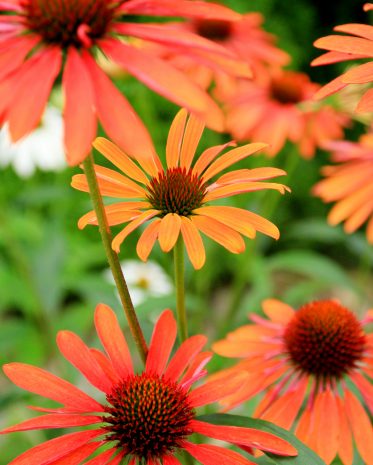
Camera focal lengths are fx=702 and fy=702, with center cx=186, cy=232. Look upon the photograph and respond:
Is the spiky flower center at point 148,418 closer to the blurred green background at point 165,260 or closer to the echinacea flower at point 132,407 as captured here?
the echinacea flower at point 132,407

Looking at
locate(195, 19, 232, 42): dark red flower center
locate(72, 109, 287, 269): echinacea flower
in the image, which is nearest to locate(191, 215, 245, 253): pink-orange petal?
locate(72, 109, 287, 269): echinacea flower

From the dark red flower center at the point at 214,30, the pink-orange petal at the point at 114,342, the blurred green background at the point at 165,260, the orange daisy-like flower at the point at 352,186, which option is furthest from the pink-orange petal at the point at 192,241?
the dark red flower center at the point at 214,30

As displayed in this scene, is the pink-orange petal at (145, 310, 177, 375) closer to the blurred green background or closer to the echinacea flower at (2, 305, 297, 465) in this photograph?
the echinacea flower at (2, 305, 297, 465)

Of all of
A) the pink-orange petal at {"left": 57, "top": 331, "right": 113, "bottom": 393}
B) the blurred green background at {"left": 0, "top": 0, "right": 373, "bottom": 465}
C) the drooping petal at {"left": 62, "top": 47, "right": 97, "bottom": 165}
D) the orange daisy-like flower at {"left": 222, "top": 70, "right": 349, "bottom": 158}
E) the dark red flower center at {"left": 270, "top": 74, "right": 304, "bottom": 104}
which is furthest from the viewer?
the dark red flower center at {"left": 270, "top": 74, "right": 304, "bottom": 104}

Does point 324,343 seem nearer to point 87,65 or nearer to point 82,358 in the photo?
point 82,358

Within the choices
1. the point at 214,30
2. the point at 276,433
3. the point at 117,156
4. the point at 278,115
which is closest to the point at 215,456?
the point at 276,433

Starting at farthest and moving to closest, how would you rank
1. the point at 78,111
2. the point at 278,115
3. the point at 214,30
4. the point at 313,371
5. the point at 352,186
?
the point at 214,30, the point at 278,115, the point at 352,186, the point at 313,371, the point at 78,111

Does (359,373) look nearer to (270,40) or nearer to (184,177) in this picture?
(184,177)

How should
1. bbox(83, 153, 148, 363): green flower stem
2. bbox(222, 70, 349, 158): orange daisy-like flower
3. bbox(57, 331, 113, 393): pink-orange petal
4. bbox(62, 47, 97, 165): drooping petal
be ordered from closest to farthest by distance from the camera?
bbox(62, 47, 97, 165): drooping petal → bbox(83, 153, 148, 363): green flower stem → bbox(57, 331, 113, 393): pink-orange petal → bbox(222, 70, 349, 158): orange daisy-like flower

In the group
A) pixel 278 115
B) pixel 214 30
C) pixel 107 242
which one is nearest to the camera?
pixel 107 242
